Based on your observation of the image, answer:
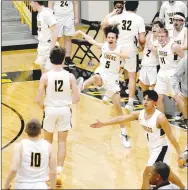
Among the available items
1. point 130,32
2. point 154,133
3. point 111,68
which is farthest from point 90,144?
point 130,32

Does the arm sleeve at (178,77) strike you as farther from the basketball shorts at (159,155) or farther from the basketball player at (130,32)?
the basketball player at (130,32)

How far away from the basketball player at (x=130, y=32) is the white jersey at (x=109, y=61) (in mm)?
1345

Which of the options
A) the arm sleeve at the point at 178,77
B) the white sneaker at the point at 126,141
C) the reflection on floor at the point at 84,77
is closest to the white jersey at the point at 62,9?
→ the reflection on floor at the point at 84,77

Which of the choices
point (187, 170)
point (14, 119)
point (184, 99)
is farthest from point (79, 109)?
point (187, 170)

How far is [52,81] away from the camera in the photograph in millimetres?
7949

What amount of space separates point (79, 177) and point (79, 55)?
7.48 meters

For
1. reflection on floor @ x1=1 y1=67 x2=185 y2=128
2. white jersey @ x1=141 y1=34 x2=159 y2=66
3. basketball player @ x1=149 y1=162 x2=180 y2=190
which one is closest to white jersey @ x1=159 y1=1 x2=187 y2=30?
reflection on floor @ x1=1 y1=67 x2=185 y2=128

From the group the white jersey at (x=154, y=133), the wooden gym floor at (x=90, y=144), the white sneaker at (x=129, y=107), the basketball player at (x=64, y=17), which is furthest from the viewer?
the basketball player at (x=64, y=17)

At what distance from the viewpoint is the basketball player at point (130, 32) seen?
36.0 ft

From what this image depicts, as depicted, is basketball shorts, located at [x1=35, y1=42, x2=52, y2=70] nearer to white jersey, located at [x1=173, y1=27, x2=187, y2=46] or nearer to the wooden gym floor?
the wooden gym floor

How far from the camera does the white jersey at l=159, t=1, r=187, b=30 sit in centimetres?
1300

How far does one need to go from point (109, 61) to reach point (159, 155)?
2.58 m

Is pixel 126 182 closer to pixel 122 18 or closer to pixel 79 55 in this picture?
pixel 122 18

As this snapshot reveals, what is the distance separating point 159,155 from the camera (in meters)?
7.57
